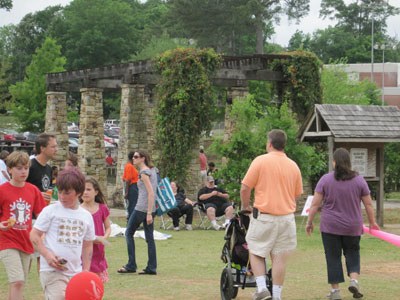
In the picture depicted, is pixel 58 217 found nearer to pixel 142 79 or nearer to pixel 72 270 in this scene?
pixel 72 270

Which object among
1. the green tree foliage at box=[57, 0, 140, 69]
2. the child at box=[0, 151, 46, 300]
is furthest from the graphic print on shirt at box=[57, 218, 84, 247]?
the green tree foliage at box=[57, 0, 140, 69]

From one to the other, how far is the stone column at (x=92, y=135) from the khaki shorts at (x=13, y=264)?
19783 mm

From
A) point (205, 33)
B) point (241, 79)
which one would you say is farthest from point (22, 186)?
point (205, 33)

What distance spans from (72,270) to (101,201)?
7.15 feet

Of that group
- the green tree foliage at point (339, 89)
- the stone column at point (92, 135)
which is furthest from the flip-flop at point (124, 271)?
the green tree foliage at point (339, 89)

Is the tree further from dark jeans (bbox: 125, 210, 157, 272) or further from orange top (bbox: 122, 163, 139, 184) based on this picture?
dark jeans (bbox: 125, 210, 157, 272)

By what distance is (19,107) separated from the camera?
55094 millimetres

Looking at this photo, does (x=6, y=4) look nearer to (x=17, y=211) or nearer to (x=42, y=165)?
(x=42, y=165)

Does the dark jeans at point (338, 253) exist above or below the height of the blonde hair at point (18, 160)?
below

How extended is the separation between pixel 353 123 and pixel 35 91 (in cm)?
3745

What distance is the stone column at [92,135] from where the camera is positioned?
28344 mm

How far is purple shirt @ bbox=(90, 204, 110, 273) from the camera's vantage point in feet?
28.6

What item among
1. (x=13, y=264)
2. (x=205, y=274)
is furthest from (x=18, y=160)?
(x=205, y=274)

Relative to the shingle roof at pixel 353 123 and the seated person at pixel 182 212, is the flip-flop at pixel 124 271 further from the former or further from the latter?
the seated person at pixel 182 212
